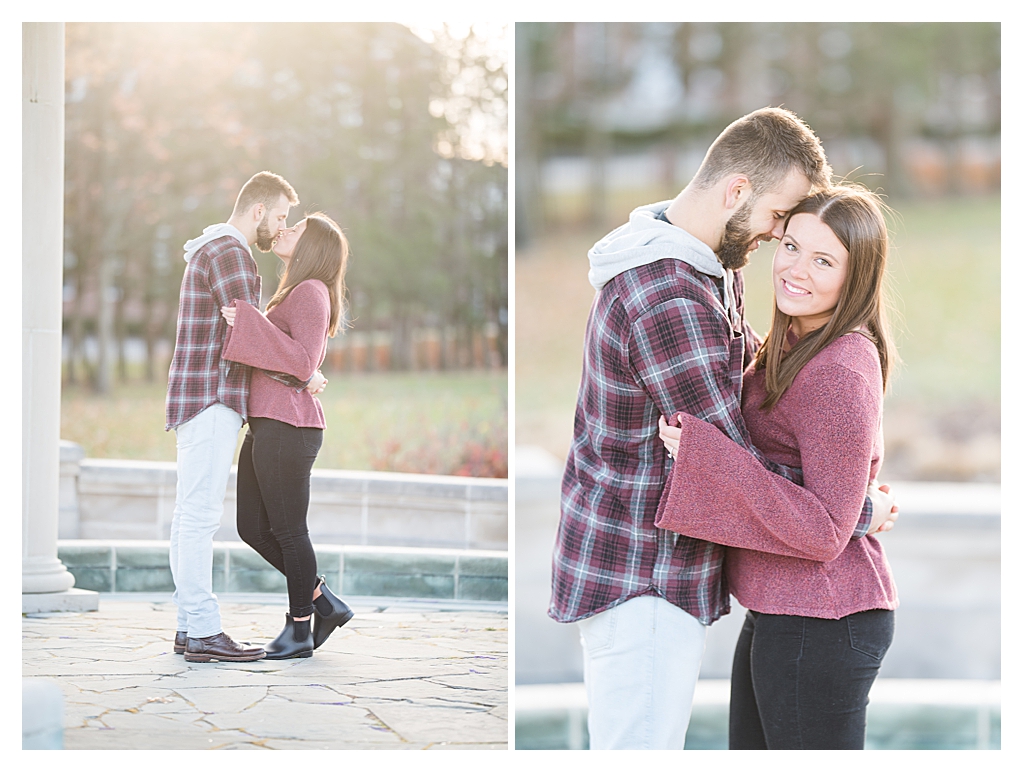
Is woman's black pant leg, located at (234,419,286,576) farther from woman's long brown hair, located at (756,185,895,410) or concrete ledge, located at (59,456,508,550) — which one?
woman's long brown hair, located at (756,185,895,410)

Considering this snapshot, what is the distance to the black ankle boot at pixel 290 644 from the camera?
8.67 feet

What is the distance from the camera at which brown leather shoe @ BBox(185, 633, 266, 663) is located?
2580 mm

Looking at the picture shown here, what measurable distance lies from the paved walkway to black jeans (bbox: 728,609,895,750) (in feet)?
2.58

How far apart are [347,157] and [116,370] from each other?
1.50m

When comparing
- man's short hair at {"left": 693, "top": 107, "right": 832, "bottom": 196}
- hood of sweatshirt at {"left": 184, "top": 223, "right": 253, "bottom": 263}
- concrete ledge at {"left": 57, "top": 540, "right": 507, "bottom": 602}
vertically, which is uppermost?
man's short hair at {"left": 693, "top": 107, "right": 832, "bottom": 196}

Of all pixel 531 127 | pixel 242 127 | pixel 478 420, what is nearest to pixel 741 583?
pixel 478 420

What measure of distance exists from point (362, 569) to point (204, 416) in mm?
836

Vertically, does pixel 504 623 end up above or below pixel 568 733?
above

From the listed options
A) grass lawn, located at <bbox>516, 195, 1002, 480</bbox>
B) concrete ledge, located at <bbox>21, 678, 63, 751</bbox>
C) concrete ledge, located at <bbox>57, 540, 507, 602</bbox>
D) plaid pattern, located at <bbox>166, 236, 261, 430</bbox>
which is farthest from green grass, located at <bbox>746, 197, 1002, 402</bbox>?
concrete ledge, located at <bbox>21, 678, 63, 751</bbox>

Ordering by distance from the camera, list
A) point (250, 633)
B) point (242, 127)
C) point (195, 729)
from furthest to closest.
Result: point (242, 127)
point (250, 633)
point (195, 729)

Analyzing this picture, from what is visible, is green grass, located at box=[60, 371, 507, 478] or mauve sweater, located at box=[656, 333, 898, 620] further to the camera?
green grass, located at box=[60, 371, 507, 478]

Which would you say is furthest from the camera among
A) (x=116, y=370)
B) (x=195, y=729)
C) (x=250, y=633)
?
(x=116, y=370)

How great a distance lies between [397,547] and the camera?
3350 mm

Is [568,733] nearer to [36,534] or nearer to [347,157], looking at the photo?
[36,534]
